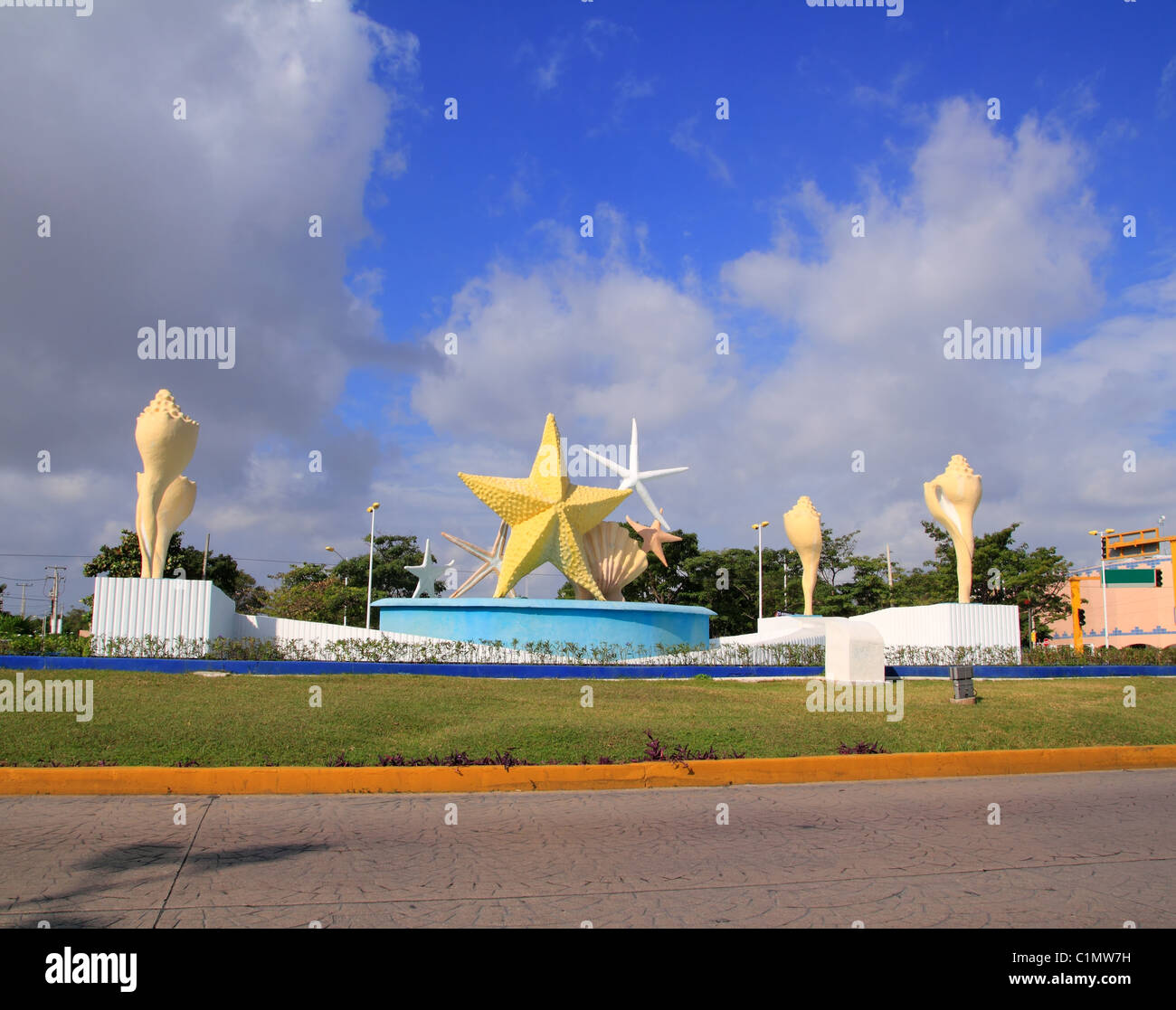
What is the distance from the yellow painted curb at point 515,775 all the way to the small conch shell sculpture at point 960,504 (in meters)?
16.5

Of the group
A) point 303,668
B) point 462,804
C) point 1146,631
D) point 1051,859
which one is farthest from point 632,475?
point 1146,631

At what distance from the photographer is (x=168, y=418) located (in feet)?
63.5

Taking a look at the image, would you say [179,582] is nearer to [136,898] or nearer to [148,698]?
[148,698]

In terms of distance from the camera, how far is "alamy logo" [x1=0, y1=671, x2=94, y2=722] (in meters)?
11.2

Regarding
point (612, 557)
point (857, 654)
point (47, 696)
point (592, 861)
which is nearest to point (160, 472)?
point (47, 696)

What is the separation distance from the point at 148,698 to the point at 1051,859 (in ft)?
36.7

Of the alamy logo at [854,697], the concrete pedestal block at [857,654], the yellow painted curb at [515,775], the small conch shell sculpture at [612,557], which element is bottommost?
the yellow painted curb at [515,775]

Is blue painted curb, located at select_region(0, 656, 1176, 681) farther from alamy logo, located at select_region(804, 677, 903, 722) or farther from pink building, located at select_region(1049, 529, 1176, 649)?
pink building, located at select_region(1049, 529, 1176, 649)

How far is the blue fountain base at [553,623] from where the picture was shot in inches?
896

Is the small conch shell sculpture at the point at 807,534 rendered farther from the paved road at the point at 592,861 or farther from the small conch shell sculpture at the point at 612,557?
the paved road at the point at 592,861

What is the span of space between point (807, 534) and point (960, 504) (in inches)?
222

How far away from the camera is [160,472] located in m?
19.5
